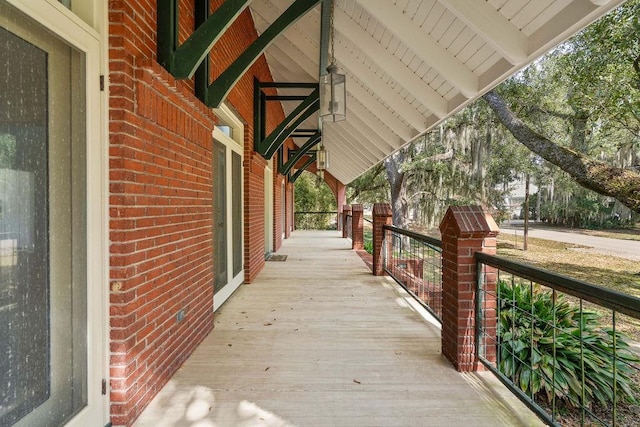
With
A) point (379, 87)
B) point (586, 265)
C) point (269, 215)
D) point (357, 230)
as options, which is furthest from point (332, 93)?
point (586, 265)

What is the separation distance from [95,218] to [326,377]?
1674 mm

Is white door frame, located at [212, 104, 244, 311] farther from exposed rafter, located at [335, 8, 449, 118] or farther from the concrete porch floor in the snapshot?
exposed rafter, located at [335, 8, 449, 118]

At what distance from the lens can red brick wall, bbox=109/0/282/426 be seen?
177 cm

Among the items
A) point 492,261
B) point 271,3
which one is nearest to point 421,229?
point 271,3

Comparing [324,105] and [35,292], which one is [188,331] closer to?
[35,292]

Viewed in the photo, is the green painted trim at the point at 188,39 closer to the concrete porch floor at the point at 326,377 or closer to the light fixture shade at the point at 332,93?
the light fixture shade at the point at 332,93

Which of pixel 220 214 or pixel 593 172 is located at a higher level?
pixel 593 172

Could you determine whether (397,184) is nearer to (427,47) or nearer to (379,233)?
(379,233)

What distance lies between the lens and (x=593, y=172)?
600 cm

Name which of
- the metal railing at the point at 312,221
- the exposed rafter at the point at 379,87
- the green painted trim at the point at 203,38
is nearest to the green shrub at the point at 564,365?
the green painted trim at the point at 203,38

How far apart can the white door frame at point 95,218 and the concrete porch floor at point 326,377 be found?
13.9 inches

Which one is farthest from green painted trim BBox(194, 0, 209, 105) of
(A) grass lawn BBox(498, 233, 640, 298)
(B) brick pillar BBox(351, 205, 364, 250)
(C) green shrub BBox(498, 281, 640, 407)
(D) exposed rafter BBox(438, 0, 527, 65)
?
(A) grass lawn BBox(498, 233, 640, 298)

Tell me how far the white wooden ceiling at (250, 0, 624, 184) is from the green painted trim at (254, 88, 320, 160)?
23.3 inches

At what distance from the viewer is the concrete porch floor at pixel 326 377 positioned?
6.38 ft
